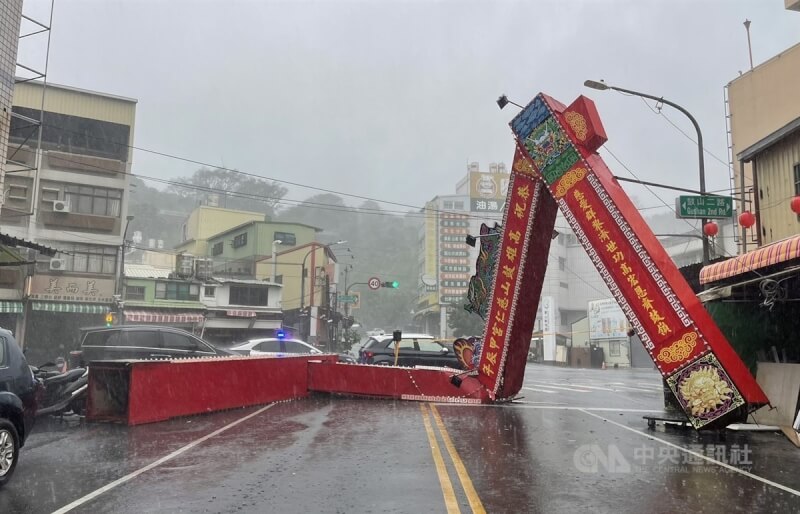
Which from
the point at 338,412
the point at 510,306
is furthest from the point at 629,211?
the point at 338,412

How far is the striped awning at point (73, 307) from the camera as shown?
29891 mm

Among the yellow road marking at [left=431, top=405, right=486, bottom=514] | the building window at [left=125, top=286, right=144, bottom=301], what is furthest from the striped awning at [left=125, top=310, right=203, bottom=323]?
the yellow road marking at [left=431, top=405, right=486, bottom=514]

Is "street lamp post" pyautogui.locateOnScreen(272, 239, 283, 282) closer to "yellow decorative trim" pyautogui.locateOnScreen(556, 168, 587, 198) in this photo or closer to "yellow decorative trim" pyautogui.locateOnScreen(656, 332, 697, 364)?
"yellow decorative trim" pyautogui.locateOnScreen(556, 168, 587, 198)

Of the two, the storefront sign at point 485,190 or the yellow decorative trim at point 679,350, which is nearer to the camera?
the yellow decorative trim at point 679,350

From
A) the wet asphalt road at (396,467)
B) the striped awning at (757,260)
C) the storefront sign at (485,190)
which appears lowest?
the wet asphalt road at (396,467)

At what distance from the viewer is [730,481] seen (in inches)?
261

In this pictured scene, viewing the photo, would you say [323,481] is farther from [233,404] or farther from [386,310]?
[386,310]

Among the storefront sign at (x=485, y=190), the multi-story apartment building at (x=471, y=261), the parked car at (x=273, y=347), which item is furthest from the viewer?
the storefront sign at (x=485, y=190)

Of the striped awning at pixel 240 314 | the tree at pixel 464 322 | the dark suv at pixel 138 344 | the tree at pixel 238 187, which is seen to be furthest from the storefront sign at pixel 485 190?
the dark suv at pixel 138 344

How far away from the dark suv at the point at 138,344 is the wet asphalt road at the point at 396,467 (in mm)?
3996

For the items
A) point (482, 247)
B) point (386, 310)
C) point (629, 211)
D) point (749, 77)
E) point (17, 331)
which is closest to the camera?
point (629, 211)

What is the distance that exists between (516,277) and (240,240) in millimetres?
44939

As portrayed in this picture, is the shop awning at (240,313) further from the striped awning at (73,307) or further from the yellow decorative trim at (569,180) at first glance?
the yellow decorative trim at (569,180)

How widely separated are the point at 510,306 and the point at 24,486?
9665mm
